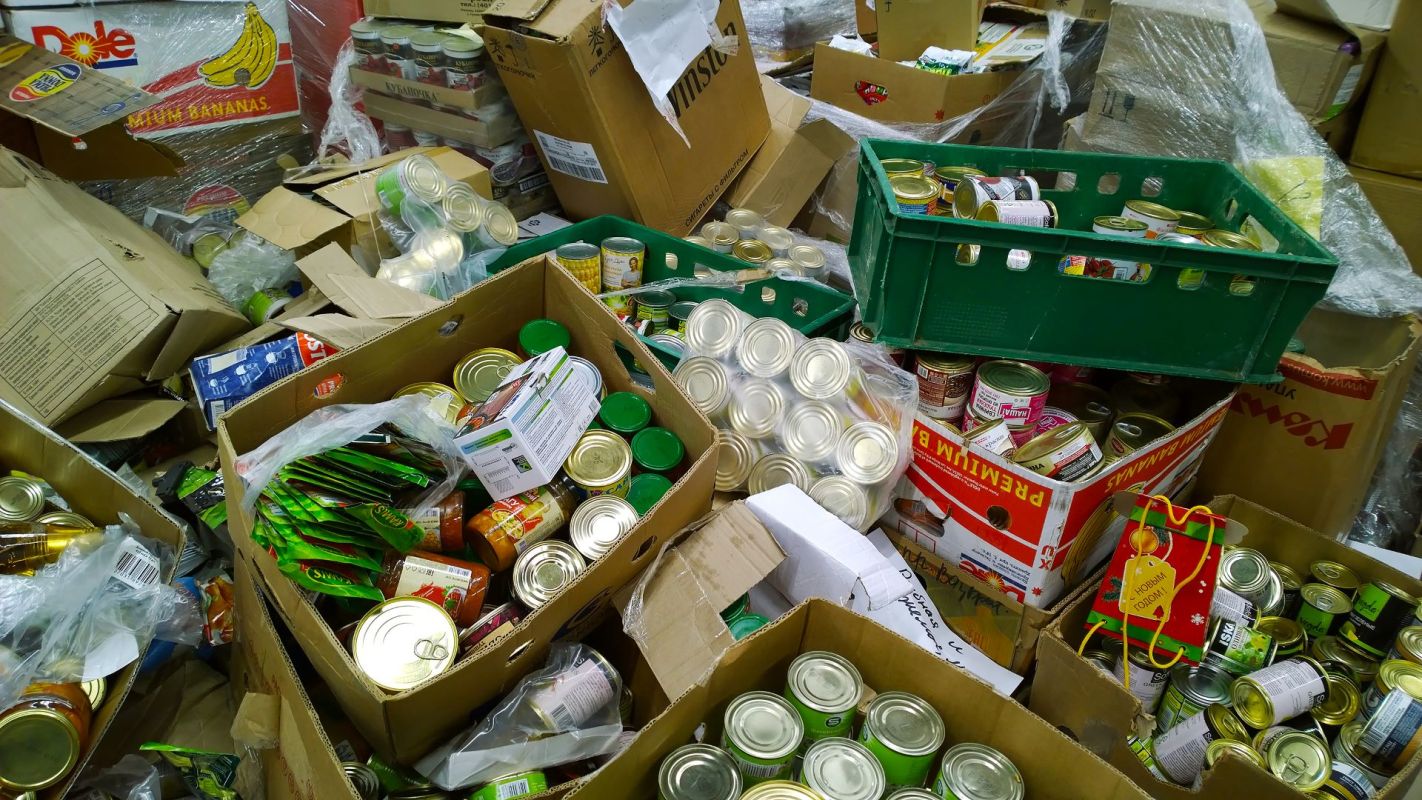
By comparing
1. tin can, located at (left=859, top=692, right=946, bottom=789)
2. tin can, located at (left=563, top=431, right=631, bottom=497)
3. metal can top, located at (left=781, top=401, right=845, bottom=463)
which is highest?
tin can, located at (left=859, top=692, right=946, bottom=789)

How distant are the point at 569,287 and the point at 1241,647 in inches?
57.3

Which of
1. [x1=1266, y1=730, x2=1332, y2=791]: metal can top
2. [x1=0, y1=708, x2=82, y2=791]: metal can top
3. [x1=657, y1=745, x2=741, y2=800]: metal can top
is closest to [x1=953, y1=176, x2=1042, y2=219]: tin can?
[x1=1266, y1=730, x2=1332, y2=791]: metal can top

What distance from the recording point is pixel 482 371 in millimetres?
1783

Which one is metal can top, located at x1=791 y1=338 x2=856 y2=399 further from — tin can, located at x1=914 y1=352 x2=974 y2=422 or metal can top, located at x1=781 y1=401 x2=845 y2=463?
tin can, located at x1=914 y1=352 x2=974 y2=422

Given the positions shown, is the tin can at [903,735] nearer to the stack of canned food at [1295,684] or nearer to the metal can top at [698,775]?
the metal can top at [698,775]

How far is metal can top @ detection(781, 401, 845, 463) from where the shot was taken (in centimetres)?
184

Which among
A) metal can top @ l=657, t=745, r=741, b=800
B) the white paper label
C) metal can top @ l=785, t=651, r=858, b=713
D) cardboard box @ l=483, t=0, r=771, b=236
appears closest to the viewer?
metal can top @ l=657, t=745, r=741, b=800

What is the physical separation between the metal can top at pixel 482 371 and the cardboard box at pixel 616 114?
2.51 feet

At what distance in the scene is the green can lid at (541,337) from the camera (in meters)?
1.82

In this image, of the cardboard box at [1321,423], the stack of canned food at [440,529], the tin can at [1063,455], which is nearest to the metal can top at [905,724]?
the stack of canned food at [440,529]

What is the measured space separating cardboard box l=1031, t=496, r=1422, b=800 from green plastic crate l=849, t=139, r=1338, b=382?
47 centimetres

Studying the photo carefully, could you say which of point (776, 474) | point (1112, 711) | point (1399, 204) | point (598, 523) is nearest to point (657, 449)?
point (598, 523)

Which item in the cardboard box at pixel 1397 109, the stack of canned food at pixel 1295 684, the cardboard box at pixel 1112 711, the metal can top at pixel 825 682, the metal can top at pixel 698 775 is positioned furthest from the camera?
the cardboard box at pixel 1397 109

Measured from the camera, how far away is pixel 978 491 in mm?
1657
